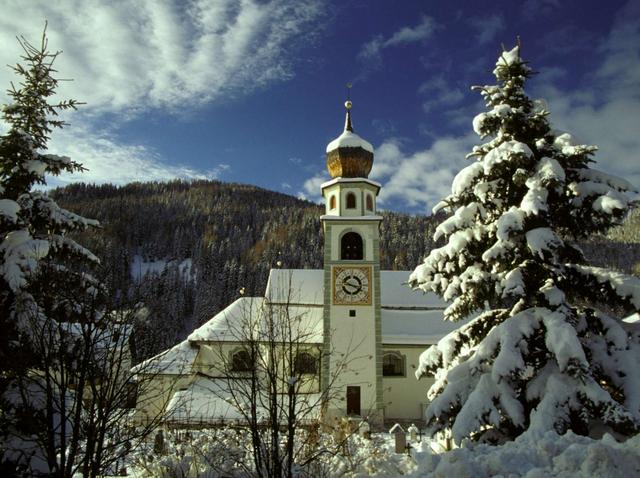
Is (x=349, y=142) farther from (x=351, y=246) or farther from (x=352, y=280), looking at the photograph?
(x=352, y=280)

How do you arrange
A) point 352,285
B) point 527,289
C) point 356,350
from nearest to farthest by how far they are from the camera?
1. point 527,289
2. point 356,350
3. point 352,285

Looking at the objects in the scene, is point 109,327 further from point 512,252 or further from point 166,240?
point 166,240

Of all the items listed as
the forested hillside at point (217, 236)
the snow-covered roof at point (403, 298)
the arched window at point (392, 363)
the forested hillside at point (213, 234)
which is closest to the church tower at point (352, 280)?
the arched window at point (392, 363)

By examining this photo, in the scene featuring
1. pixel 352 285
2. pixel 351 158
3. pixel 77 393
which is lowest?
pixel 77 393

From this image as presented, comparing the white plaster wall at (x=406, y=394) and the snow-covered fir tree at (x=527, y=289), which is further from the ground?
the snow-covered fir tree at (x=527, y=289)

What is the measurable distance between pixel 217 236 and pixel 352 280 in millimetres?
100404

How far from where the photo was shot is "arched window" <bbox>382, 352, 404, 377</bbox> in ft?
89.7

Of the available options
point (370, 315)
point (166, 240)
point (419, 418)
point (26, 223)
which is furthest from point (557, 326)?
point (166, 240)

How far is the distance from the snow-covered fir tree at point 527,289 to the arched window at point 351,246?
16277mm

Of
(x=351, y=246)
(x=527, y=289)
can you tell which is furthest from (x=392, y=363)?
(x=527, y=289)

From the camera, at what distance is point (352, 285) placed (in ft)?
83.9

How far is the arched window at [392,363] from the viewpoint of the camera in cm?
2733

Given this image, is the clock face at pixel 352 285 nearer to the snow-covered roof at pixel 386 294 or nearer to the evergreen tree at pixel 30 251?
the snow-covered roof at pixel 386 294

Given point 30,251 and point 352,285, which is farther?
point 352,285
